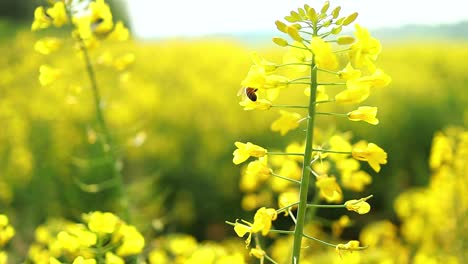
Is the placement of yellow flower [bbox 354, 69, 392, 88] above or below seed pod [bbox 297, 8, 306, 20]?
below

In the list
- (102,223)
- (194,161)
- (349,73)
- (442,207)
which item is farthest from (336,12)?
(194,161)

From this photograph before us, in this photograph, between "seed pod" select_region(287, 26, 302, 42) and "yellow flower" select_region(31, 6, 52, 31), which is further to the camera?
"yellow flower" select_region(31, 6, 52, 31)

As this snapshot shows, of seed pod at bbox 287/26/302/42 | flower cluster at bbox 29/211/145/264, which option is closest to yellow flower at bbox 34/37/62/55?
flower cluster at bbox 29/211/145/264

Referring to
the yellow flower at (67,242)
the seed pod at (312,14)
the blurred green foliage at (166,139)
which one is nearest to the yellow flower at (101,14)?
the yellow flower at (67,242)

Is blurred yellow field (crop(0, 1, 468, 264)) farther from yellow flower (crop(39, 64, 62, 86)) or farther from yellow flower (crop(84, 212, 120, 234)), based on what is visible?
Result: yellow flower (crop(84, 212, 120, 234))

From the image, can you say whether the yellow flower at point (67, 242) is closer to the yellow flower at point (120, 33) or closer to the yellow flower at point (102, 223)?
the yellow flower at point (102, 223)

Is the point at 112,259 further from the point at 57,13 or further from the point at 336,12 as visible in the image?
the point at 57,13
